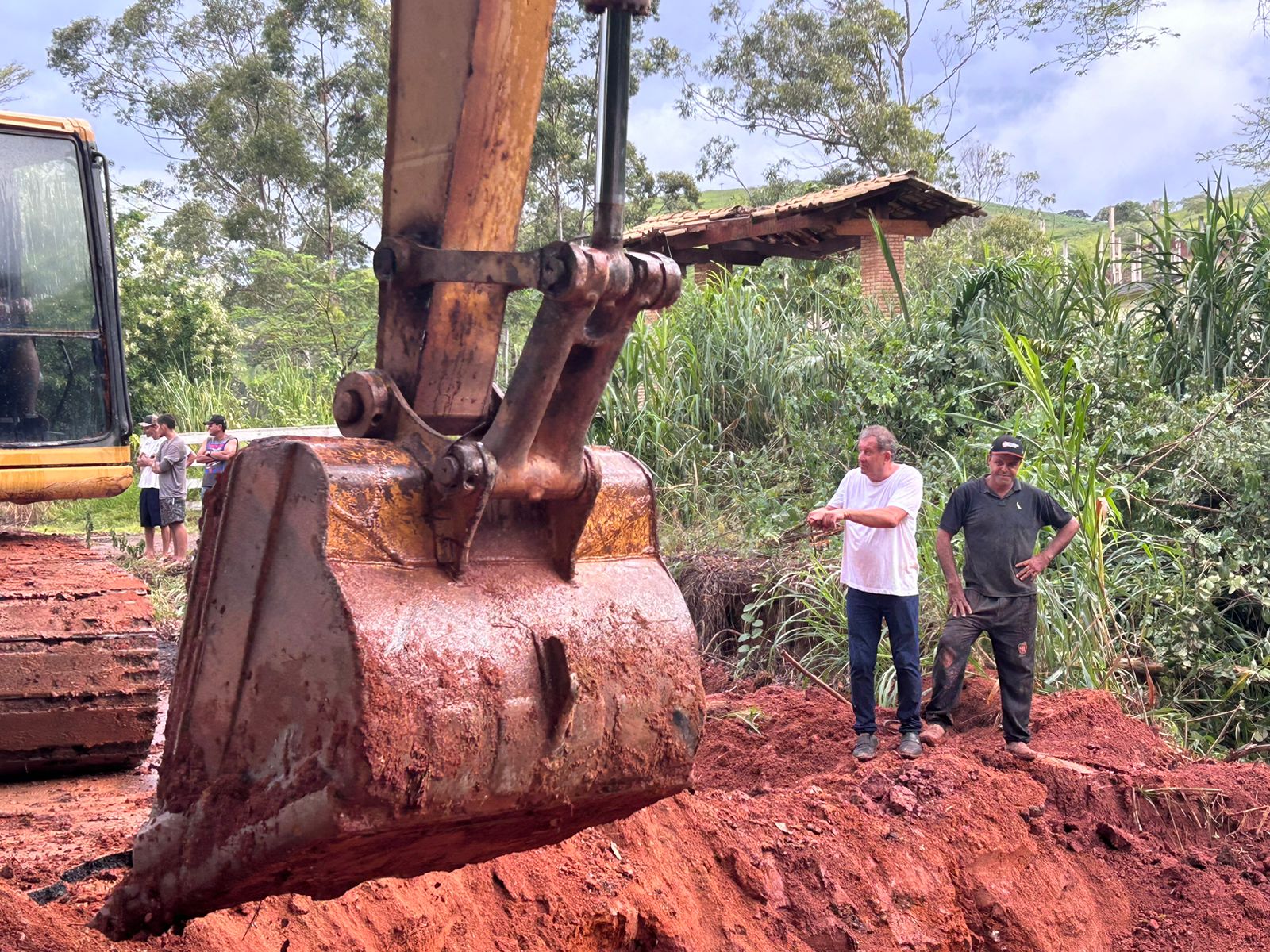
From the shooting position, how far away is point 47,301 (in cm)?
524

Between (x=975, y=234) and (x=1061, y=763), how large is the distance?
2280 cm

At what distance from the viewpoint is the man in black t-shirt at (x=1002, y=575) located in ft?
20.0

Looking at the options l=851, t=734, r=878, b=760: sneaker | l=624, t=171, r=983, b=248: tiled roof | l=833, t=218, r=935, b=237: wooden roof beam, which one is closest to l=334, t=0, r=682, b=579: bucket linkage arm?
l=851, t=734, r=878, b=760: sneaker

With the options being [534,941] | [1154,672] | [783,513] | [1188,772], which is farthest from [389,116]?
[783,513]

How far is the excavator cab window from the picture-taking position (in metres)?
5.12

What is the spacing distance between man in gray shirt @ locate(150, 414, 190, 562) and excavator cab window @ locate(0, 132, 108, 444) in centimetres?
708

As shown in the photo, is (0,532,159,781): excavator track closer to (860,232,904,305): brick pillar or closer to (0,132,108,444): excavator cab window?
(0,132,108,444): excavator cab window

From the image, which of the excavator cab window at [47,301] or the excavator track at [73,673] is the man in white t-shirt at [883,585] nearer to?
the excavator track at [73,673]

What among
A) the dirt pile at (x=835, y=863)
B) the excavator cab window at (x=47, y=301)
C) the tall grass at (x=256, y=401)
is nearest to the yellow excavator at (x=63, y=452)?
the excavator cab window at (x=47, y=301)

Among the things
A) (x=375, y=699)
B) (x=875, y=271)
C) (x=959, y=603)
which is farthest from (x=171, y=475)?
(x=375, y=699)

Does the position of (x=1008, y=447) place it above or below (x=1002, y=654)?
above

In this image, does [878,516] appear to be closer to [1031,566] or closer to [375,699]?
[1031,566]

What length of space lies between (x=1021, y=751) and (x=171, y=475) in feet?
29.2

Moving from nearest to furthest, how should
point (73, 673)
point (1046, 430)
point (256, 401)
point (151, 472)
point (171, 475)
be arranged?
point (73, 673) < point (1046, 430) < point (171, 475) < point (151, 472) < point (256, 401)
